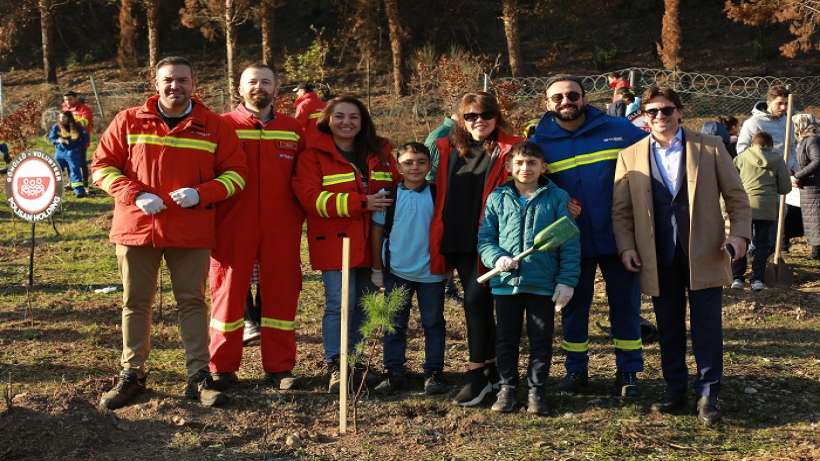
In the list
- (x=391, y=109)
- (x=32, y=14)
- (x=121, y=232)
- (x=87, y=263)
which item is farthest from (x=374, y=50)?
(x=121, y=232)

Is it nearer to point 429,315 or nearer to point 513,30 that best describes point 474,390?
point 429,315

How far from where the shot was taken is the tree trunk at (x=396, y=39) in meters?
25.0

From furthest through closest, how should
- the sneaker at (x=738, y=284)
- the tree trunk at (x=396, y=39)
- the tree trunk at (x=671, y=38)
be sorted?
the tree trunk at (x=396, y=39) → the tree trunk at (x=671, y=38) → the sneaker at (x=738, y=284)

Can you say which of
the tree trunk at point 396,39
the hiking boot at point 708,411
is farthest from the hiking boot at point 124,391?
the tree trunk at point 396,39

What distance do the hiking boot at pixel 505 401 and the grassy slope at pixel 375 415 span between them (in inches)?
2.5

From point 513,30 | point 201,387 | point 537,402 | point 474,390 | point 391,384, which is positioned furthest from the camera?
point 513,30

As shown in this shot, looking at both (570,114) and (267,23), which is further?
(267,23)

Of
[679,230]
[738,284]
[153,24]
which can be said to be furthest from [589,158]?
[153,24]

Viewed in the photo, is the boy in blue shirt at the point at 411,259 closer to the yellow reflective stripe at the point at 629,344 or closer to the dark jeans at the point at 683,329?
the yellow reflective stripe at the point at 629,344

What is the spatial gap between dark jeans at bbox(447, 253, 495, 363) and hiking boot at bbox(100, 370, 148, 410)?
6.98 feet

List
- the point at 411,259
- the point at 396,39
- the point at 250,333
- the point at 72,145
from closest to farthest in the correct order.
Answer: the point at 411,259
the point at 250,333
the point at 72,145
the point at 396,39

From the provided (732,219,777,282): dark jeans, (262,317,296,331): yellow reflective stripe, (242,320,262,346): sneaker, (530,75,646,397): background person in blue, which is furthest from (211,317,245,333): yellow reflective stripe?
(732,219,777,282): dark jeans

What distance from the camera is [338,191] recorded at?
5863mm

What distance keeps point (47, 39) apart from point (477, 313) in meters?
28.0
